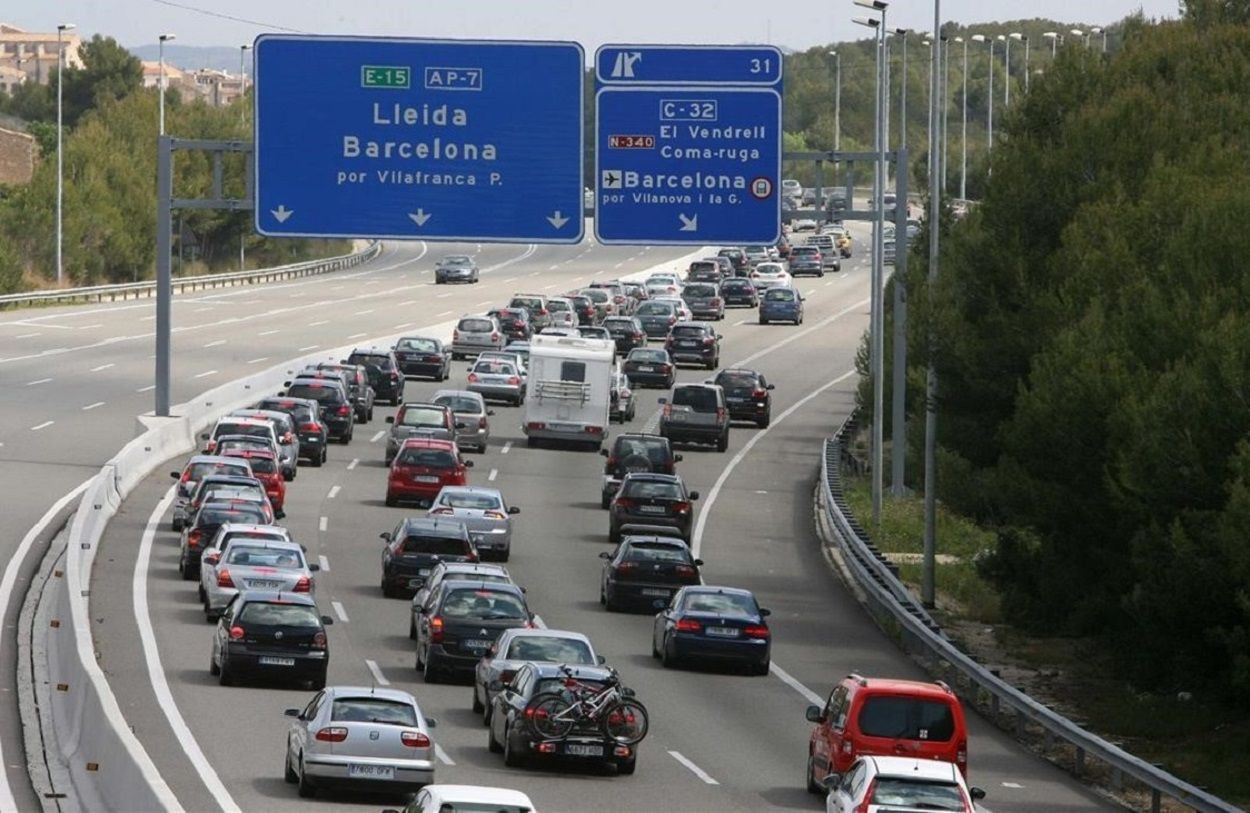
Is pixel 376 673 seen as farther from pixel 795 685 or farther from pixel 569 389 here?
pixel 569 389

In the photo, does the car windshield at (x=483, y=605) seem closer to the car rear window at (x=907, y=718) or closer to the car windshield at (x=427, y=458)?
the car rear window at (x=907, y=718)

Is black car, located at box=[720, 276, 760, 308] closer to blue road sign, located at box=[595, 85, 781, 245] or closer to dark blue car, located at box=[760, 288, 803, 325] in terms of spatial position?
dark blue car, located at box=[760, 288, 803, 325]

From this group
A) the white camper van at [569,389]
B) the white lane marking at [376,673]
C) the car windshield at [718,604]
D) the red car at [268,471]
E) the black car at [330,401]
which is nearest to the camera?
the white lane marking at [376,673]

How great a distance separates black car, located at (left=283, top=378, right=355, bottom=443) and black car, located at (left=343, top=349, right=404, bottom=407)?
23.0ft

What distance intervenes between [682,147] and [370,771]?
61.3 feet

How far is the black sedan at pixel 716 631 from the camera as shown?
3525 cm

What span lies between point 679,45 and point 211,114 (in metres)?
103

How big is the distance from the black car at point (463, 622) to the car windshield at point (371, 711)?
8730 mm

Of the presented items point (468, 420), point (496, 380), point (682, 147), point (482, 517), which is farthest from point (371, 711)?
point (496, 380)

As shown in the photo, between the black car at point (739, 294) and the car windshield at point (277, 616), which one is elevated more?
the black car at point (739, 294)

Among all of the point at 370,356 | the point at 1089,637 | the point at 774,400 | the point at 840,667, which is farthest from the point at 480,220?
the point at 774,400

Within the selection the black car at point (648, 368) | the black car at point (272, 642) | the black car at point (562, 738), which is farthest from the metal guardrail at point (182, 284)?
the black car at point (562, 738)

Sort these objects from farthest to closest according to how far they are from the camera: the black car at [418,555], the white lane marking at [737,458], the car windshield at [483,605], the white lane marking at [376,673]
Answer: the white lane marking at [737,458]
the black car at [418,555]
the car windshield at [483,605]
the white lane marking at [376,673]

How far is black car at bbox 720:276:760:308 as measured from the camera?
107188mm
